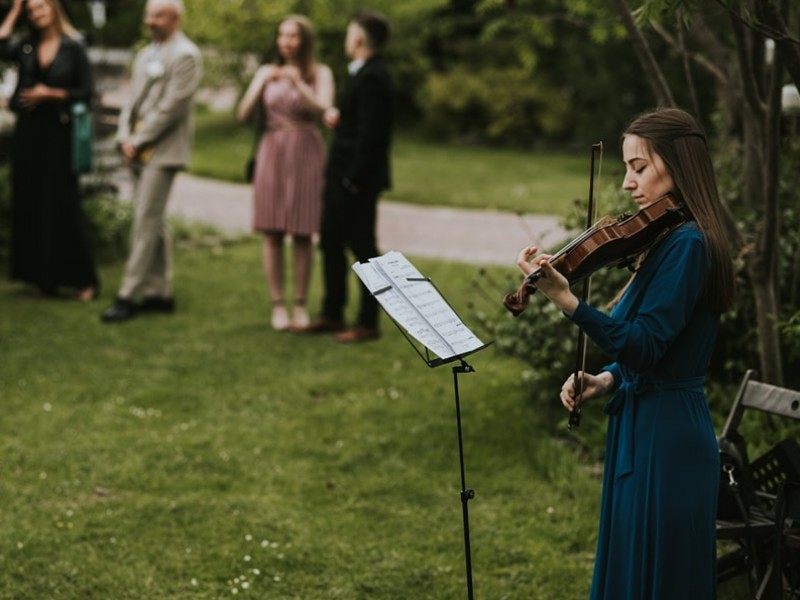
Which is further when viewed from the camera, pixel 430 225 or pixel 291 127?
pixel 430 225

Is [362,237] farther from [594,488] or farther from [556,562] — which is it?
[556,562]

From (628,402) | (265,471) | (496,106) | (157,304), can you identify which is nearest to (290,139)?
(157,304)

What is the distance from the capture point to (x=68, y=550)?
17.4 ft

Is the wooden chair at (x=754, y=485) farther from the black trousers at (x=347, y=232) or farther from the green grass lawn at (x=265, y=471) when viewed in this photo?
the black trousers at (x=347, y=232)

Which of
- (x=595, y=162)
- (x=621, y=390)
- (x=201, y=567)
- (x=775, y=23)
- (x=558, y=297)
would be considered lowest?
(x=201, y=567)

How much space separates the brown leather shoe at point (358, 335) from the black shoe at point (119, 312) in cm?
154

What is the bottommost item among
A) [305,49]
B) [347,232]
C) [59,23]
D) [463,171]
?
[463,171]

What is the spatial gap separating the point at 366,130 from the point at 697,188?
16.4 feet

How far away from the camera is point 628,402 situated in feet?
12.0

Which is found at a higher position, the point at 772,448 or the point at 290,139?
the point at 290,139

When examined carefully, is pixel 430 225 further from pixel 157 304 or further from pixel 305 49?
pixel 305 49

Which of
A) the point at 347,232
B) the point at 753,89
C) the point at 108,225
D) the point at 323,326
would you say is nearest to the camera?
the point at 753,89

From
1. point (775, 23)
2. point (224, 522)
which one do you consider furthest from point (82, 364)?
point (775, 23)

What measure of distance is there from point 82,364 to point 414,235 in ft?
19.1
